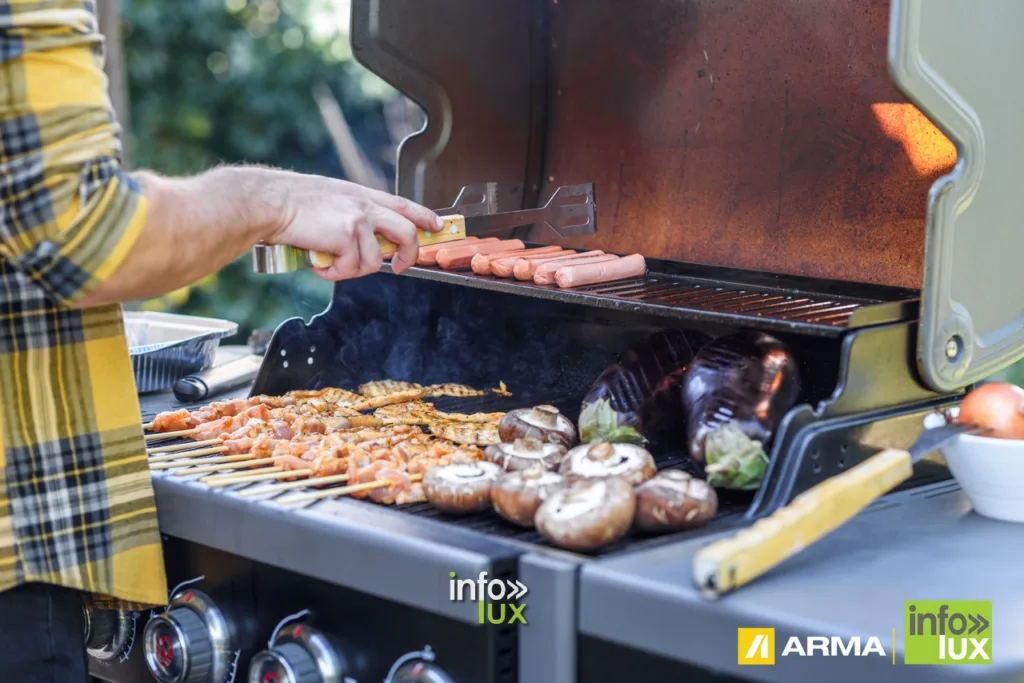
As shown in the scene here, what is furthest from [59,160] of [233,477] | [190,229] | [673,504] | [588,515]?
[673,504]

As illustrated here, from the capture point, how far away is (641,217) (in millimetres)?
3188

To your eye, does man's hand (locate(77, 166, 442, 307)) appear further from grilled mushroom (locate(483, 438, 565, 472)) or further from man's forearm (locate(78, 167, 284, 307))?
grilled mushroom (locate(483, 438, 565, 472))

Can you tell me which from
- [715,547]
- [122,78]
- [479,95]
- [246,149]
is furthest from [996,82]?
[246,149]

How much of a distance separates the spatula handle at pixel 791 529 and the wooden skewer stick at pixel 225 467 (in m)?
1.00

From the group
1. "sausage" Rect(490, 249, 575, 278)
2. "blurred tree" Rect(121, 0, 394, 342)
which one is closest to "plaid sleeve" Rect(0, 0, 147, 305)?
"sausage" Rect(490, 249, 575, 278)

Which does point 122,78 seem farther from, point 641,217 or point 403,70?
point 641,217

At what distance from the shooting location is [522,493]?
6.24ft

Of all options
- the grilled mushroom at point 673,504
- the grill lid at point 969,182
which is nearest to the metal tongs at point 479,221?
the grilled mushroom at point 673,504

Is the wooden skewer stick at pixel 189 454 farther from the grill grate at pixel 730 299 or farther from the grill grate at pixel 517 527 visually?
the grill grate at pixel 730 299

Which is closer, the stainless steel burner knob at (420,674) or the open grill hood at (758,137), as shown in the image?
the stainless steel burner knob at (420,674)

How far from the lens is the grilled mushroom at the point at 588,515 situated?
5.80 ft

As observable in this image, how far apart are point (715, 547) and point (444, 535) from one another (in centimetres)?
46

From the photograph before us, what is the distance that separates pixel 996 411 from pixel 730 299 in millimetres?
573

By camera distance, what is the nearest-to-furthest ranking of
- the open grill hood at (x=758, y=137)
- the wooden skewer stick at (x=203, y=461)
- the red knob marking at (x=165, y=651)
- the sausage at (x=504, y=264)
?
the open grill hood at (x=758, y=137) → the red knob marking at (x=165, y=651) → the wooden skewer stick at (x=203, y=461) → the sausage at (x=504, y=264)
